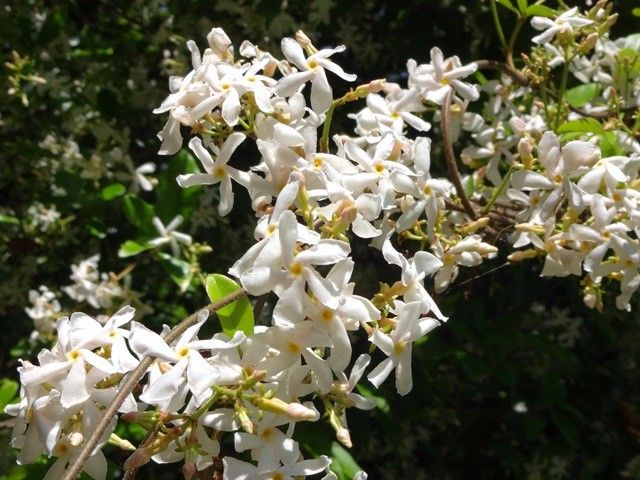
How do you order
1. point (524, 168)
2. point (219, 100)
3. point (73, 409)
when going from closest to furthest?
point (73, 409) → point (219, 100) → point (524, 168)

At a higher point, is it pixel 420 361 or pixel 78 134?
pixel 78 134

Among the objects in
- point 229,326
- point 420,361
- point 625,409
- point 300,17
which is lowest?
point 625,409

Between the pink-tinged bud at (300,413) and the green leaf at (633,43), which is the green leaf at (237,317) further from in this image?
the green leaf at (633,43)

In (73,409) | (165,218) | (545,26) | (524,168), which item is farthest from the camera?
(165,218)

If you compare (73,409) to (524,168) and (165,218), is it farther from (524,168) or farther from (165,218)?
(165,218)

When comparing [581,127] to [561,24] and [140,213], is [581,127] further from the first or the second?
[140,213]

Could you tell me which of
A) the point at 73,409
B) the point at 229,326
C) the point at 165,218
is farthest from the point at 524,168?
the point at 165,218

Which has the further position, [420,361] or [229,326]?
[420,361]
